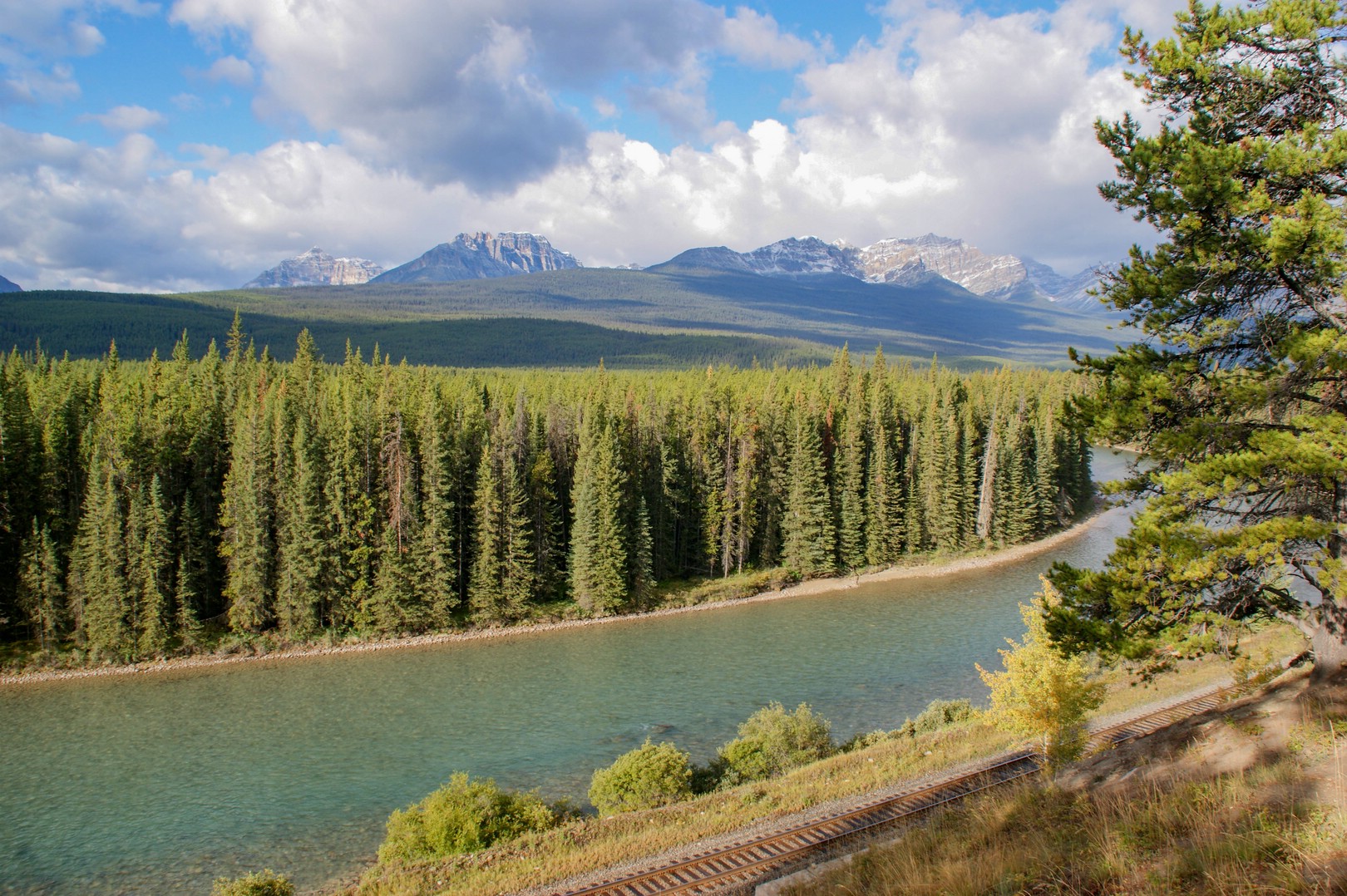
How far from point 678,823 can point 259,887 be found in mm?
10851

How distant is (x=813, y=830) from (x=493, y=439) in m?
44.2

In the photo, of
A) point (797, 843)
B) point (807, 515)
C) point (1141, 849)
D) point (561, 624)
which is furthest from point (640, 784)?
point (807, 515)

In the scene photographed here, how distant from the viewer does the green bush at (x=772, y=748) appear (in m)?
28.0

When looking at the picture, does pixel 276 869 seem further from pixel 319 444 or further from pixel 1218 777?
pixel 319 444

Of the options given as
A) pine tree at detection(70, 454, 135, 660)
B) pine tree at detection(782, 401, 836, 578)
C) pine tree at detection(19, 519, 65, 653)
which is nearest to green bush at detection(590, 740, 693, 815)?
pine tree at detection(70, 454, 135, 660)

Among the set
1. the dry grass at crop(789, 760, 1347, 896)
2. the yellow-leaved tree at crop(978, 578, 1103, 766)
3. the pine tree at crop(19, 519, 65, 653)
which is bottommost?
the pine tree at crop(19, 519, 65, 653)

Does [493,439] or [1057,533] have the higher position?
[493,439]

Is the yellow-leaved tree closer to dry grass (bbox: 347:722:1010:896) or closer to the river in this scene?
dry grass (bbox: 347:722:1010:896)

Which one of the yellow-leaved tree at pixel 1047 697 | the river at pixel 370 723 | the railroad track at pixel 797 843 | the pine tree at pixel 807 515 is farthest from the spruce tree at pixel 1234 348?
the pine tree at pixel 807 515

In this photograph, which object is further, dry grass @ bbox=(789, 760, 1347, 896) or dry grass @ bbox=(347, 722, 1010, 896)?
dry grass @ bbox=(347, 722, 1010, 896)

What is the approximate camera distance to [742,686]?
135 feet

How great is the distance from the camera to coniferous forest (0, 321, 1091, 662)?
162 feet

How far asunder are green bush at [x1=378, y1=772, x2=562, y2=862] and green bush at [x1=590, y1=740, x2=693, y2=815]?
2003 millimetres

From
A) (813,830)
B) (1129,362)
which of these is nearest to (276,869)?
(813,830)
